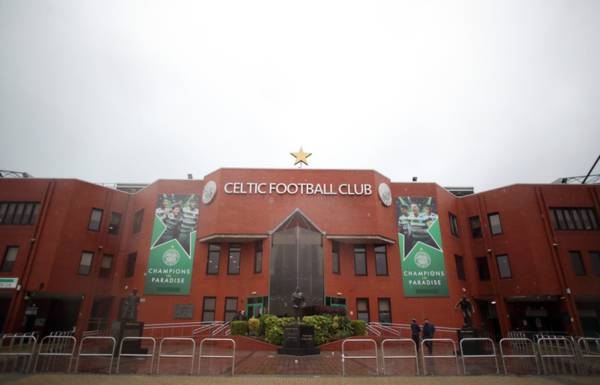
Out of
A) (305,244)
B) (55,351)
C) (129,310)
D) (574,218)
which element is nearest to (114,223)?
(55,351)

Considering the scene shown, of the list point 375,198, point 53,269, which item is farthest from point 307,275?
point 53,269

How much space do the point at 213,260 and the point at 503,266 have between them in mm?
22799

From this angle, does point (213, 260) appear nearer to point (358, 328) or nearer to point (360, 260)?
point (360, 260)

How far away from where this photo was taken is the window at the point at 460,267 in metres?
27.5

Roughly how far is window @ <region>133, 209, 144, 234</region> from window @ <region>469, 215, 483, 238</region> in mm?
28032

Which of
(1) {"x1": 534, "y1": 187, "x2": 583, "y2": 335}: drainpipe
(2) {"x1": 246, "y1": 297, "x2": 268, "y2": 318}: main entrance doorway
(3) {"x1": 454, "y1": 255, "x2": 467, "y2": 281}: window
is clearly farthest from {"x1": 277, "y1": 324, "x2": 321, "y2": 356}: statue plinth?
(1) {"x1": 534, "y1": 187, "x2": 583, "y2": 335}: drainpipe

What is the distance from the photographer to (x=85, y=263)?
2669 centimetres

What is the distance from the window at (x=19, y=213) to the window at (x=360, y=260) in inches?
954

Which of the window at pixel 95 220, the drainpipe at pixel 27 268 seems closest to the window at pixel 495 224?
the window at pixel 95 220

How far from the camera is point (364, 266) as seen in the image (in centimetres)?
2550

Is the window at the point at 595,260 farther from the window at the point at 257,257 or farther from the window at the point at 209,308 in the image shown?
the window at the point at 209,308

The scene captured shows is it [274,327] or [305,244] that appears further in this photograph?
[305,244]

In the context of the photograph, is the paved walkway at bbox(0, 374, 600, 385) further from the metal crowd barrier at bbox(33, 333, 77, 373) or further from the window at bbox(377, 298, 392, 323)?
the window at bbox(377, 298, 392, 323)

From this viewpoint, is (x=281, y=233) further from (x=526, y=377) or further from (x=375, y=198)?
(x=526, y=377)
